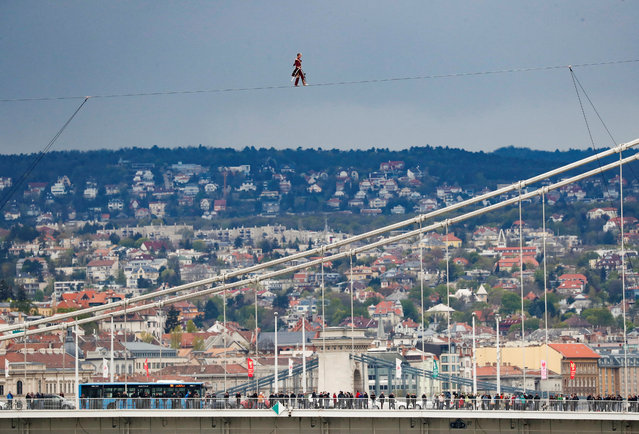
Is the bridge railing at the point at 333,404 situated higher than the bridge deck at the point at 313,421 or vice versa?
the bridge railing at the point at 333,404

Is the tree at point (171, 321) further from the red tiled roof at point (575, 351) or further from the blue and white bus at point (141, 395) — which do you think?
the blue and white bus at point (141, 395)

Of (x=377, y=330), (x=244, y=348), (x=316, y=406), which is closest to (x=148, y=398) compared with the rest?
(x=316, y=406)

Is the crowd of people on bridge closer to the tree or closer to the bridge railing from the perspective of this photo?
the bridge railing

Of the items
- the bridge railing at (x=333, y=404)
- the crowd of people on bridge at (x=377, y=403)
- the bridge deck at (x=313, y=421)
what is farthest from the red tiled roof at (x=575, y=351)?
the bridge deck at (x=313, y=421)

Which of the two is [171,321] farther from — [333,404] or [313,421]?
[313,421]

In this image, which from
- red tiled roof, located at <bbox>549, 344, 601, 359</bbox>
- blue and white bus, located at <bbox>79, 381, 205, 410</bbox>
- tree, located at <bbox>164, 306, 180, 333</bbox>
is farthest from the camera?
tree, located at <bbox>164, 306, 180, 333</bbox>

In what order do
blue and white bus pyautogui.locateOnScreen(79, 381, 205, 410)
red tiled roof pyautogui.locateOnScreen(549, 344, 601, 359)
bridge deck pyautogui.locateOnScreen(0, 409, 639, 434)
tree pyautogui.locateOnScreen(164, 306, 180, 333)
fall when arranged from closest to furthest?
bridge deck pyautogui.locateOnScreen(0, 409, 639, 434) → blue and white bus pyautogui.locateOnScreen(79, 381, 205, 410) → red tiled roof pyautogui.locateOnScreen(549, 344, 601, 359) → tree pyautogui.locateOnScreen(164, 306, 180, 333)

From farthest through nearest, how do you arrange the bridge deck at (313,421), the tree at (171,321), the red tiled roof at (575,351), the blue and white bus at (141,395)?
the tree at (171,321) → the red tiled roof at (575,351) → the blue and white bus at (141,395) → the bridge deck at (313,421)

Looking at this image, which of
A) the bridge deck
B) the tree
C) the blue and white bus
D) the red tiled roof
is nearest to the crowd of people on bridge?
the blue and white bus
